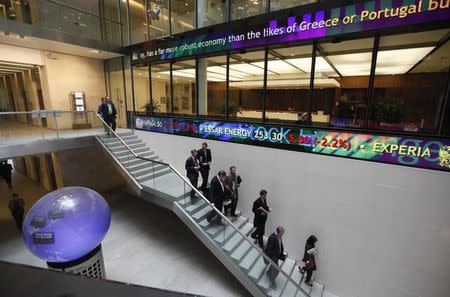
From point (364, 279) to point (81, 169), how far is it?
11.7 meters

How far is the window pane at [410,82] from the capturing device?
4773 mm

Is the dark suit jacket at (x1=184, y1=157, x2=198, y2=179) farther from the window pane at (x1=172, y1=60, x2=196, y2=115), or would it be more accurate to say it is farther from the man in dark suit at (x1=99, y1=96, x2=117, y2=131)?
the man in dark suit at (x1=99, y1=96, x2=117, y2=131)

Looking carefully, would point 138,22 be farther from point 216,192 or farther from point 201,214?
point 201,214

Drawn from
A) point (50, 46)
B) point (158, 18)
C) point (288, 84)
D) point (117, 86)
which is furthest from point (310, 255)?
point (50, 46)

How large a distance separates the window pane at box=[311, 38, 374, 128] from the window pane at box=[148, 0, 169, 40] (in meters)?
6.26

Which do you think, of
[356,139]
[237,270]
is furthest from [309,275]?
[356,139]

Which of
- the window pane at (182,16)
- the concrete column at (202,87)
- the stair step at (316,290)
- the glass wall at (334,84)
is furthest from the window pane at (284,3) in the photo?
the stair step at (316,290)

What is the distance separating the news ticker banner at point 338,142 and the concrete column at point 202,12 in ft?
11.1

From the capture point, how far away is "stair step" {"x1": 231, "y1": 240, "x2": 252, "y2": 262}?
221 inches

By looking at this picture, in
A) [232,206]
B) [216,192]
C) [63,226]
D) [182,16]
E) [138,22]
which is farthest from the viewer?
[138,22]

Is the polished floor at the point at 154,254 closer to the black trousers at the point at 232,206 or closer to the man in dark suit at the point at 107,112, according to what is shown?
the black trousers at the point at 232,206

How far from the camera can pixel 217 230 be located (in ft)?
19.3

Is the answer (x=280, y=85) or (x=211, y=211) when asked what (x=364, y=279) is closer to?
(x=211, y=211)

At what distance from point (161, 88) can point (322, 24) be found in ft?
21.4
